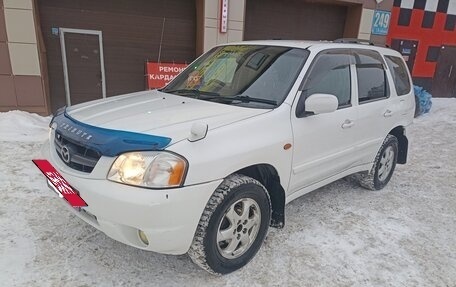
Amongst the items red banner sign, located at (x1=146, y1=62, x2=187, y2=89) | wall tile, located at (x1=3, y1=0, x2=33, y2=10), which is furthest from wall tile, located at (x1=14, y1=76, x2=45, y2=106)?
red banner sign, located at (x1=146, y1=62, x2=187, y2=89)

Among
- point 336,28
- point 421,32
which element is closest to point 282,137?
point 336,28

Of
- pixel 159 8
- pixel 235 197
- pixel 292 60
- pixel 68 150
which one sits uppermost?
pixel 159 8

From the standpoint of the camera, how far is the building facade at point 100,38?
22.4ft

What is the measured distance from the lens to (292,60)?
3225mm

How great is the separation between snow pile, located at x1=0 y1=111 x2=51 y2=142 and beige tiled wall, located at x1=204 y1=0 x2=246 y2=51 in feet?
12.9

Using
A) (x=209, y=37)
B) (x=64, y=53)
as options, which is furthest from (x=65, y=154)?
(x=209, y=37)

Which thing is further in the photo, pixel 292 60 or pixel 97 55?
pixel 97 55

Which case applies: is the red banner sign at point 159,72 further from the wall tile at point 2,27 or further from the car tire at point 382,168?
the car tire at point 382,168

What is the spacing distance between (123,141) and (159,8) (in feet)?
21.9

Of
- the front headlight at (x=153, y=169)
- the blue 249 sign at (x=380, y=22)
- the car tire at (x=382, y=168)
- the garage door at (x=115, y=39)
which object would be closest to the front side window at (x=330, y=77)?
the car tire at (x=382, y=168)

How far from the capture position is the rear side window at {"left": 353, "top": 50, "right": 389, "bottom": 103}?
376 cm

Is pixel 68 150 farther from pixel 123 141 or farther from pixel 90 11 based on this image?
pixel 90 11

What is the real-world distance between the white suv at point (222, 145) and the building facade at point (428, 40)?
8669 mm

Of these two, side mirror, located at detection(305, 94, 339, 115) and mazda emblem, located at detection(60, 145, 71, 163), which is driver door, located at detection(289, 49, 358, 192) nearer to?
side mirror, located at detection(305, 94, 339, 115)
